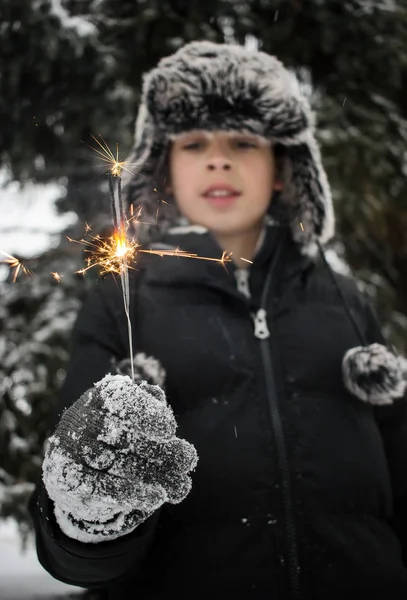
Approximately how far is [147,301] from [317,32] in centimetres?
238

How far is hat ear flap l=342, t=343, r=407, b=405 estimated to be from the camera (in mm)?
1815

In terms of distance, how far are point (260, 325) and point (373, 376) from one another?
0.39 meters

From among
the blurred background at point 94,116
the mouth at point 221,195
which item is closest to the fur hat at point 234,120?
the mouth at point 221,195

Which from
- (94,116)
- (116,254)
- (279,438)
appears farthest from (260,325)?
(94,116)

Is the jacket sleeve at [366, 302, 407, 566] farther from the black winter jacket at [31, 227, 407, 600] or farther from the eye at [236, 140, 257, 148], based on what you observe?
the eye at [236, 140, 257, 148]

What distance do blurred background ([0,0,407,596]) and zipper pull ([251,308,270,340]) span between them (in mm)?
1496

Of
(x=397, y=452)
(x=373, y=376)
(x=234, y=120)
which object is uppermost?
(x=234, y=120)

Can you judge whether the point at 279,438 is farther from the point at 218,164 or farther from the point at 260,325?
the point at 218,164

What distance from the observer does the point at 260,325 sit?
6.25ft

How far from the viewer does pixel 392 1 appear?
3.39m

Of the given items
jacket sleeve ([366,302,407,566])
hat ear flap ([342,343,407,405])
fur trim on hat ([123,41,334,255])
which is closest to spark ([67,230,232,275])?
fur trim on hat ([123,41,334,255])

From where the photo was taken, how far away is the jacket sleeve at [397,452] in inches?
74.6

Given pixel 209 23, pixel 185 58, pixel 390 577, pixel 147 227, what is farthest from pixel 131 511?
pixel 209 23

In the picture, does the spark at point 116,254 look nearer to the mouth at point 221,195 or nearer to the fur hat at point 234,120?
the mouth at point 221,195
